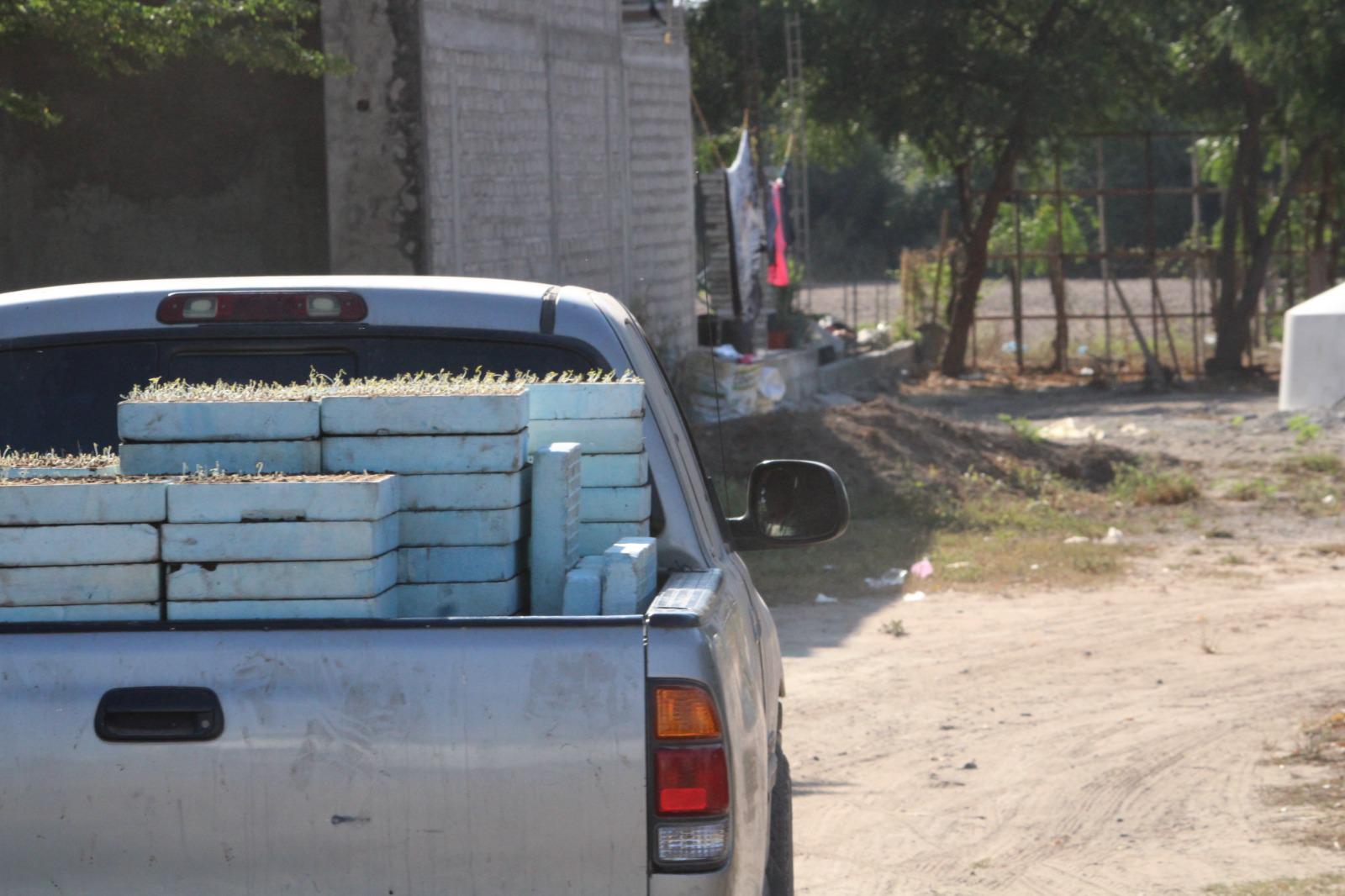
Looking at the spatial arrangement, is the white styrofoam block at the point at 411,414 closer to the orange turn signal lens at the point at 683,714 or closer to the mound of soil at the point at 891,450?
the orange turn signal lens at the point at 683,714

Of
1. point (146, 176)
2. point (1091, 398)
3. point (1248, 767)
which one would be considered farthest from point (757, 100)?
point (1248, 767)

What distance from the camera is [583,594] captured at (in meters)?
2.66

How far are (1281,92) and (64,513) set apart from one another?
64.8 feet

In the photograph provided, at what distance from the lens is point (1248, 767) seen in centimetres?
625

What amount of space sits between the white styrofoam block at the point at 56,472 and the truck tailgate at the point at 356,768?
401 mm

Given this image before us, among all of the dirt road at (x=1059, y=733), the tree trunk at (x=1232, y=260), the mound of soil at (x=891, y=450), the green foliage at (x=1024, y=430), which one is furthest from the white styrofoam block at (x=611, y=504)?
the tree trunk at (x=1232, y=260)

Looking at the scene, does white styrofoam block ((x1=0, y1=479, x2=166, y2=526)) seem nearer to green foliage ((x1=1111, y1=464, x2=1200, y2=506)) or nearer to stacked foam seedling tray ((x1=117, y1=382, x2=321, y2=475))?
stacked foam seedling tray ((x1=117, y1=382, x2=321, y2=475))

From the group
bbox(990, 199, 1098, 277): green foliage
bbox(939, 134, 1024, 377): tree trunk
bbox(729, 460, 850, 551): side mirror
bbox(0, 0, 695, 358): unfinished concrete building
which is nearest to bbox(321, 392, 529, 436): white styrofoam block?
bbox(729, 460, 850, 551): side mirror

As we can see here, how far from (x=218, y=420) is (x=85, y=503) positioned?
0.90 ft

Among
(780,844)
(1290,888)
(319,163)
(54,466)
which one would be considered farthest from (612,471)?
(319,163)

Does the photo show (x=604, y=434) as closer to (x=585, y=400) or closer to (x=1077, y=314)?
(x=585, y=400)

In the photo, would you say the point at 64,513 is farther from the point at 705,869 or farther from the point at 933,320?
the point at 933,320

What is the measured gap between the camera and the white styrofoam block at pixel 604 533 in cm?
299

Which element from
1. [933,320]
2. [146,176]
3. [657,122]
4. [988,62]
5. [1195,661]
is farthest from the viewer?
[933,320]
